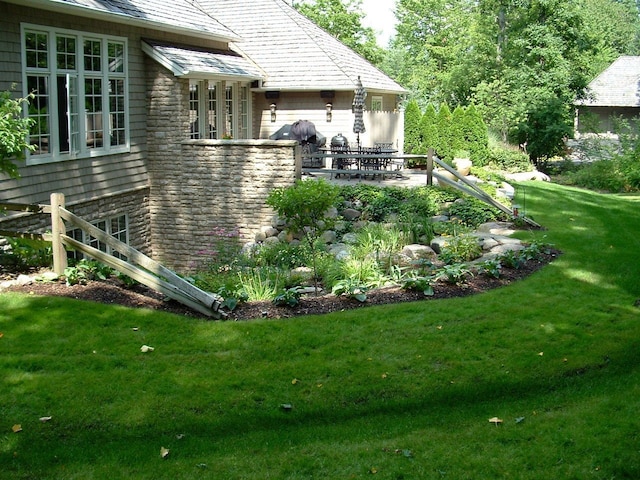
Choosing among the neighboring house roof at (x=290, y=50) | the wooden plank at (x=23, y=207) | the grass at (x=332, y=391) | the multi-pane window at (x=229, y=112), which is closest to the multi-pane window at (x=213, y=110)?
the multi-pane window at (x=229, y=112)

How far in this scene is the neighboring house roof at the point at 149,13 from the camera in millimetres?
12703

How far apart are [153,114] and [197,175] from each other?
5.45ft

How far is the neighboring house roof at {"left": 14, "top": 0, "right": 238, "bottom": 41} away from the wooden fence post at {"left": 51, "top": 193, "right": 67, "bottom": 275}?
179 inches

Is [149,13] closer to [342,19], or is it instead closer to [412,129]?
[412,129]

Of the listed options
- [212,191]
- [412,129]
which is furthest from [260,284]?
[412,129]

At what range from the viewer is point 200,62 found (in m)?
17.1

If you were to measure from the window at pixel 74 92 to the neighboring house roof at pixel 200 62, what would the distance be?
839mm

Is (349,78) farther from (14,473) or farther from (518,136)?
(14,473)

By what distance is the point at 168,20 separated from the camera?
16.4 m

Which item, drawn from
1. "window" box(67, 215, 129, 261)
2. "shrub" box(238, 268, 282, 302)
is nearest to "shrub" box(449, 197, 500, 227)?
"shrub" box(238, 268, 282, 302)

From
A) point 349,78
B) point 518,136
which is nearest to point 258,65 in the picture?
point 349,78

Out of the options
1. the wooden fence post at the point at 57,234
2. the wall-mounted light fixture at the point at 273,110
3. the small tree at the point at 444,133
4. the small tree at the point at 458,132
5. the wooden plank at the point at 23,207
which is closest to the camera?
the wooden fence post at the point at 57,234

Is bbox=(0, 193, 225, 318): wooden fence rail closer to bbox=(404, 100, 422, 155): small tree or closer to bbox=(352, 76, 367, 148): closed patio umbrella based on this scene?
bbox=(352, 76, 367, 148): closed patio umbrella

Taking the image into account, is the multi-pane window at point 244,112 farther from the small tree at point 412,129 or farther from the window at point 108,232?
the small tree at point 412,129
